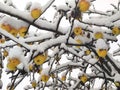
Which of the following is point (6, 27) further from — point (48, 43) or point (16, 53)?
point (48, 43)

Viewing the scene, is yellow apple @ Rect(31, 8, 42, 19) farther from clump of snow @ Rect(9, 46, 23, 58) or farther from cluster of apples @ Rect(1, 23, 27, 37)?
clump of snow @ Rect(9, 46, 23, 58)

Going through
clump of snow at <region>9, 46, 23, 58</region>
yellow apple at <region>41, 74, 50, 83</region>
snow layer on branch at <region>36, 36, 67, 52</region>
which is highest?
clump of snow at <region>9, 46, 23, 58</region>

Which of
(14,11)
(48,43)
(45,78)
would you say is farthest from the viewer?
(45,78)

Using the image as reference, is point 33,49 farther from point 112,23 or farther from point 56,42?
point 112,23

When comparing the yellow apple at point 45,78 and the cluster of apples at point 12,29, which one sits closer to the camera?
the cluster of apples at point 12,29

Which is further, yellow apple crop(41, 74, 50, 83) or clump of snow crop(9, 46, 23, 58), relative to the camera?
yellow apple crop(41, 74, 50, 83)

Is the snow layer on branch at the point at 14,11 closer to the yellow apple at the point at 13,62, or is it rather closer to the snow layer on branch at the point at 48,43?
the snow layer on branch at the point at 48,43

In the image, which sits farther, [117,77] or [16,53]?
[117,77]

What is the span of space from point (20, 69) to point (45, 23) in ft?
1.63

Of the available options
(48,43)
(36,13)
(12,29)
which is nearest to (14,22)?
(12,29)

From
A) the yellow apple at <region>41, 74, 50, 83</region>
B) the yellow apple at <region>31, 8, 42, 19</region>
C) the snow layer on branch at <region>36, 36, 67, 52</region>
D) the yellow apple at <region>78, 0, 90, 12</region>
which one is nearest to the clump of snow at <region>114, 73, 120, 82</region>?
the yellow apple at <region>41, 74, 50, 83</region>

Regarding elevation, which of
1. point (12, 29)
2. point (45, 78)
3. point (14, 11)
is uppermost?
point (14, 11)

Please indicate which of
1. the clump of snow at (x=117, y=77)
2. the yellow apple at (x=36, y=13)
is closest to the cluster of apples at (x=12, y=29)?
the yellow apple at (x=36, y=13)

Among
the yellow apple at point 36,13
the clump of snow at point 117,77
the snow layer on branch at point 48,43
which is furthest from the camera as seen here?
the clump of snow at point 117,77
